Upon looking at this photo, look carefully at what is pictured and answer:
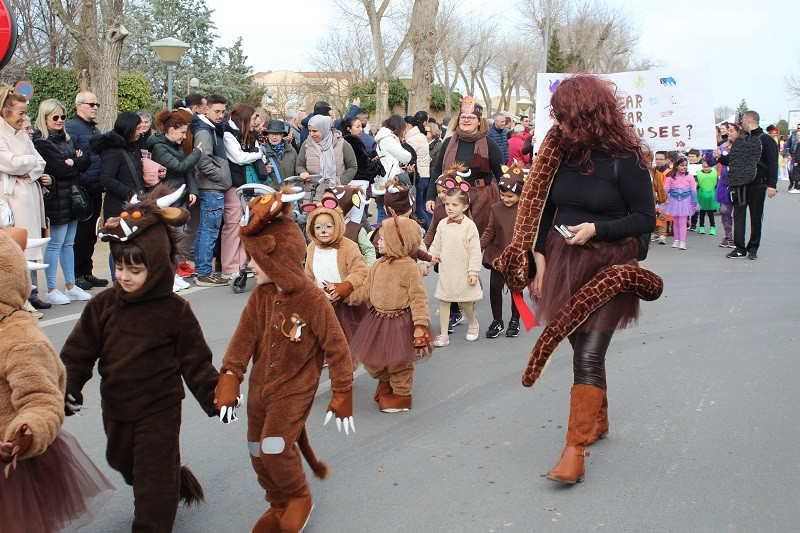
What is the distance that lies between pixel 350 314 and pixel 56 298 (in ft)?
13.5

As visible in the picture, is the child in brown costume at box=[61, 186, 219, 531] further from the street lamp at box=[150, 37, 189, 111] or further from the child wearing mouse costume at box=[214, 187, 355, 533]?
the street lamp at box=[150, 37, 189, 111]

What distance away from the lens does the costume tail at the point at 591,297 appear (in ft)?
14.5

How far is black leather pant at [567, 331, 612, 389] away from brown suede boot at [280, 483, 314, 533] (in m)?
1.64

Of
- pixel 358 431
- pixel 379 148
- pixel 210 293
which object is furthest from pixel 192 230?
pixel 358 431

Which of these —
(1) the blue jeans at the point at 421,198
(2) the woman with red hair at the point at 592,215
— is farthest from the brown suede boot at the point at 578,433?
(1) the blue jeans at the point at 421,198

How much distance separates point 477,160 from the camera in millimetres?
8578

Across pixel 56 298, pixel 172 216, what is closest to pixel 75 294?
pixel 56 298

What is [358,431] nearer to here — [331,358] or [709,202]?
[331,358]

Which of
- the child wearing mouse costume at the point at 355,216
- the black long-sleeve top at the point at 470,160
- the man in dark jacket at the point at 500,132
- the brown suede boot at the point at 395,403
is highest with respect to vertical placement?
the man in dark jacket at the point at 500,132

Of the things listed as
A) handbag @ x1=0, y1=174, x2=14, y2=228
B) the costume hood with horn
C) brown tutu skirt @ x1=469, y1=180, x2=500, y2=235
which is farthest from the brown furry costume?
handbag @ x1=0, y1=174, x2=14, y2=228

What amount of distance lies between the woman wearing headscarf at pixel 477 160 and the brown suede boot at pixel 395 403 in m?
3.11

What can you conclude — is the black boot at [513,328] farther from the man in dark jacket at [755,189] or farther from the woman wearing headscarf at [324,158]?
the man in dark jacket at [755,189]

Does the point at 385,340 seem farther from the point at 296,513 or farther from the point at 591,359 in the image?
the point at 296,513

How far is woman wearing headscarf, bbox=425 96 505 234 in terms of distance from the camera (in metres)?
8.52
